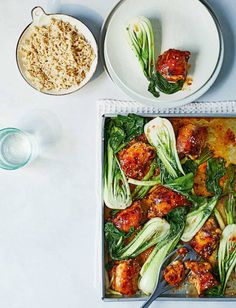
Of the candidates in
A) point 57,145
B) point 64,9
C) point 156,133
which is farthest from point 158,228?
point 64,9

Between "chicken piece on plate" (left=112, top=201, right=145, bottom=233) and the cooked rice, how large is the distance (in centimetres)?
48

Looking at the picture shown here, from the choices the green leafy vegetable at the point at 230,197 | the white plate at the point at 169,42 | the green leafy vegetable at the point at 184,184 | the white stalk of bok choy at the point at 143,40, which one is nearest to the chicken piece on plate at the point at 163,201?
the green leafy vegetable at the point at 184,184

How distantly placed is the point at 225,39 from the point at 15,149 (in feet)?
2.84

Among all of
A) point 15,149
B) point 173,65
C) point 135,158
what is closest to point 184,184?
point 135,158

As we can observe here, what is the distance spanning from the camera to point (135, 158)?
2066mm

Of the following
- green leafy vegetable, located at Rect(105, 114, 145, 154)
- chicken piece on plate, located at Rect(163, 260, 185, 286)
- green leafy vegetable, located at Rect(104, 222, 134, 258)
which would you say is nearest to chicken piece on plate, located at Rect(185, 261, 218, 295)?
chicken piece on plate, located at Rect(163, 260, 185, 286)

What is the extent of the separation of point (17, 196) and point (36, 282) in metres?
0.32

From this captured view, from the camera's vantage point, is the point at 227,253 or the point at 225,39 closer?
the point at 227,253

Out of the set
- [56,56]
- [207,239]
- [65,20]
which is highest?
[65,20]

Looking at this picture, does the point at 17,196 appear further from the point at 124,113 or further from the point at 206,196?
the point at 206,196

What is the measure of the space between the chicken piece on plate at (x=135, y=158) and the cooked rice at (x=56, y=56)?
300 mm

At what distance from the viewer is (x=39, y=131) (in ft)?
7.18

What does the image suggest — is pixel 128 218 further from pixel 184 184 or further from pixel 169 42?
pixel 169 42

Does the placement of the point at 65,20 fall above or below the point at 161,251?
above
